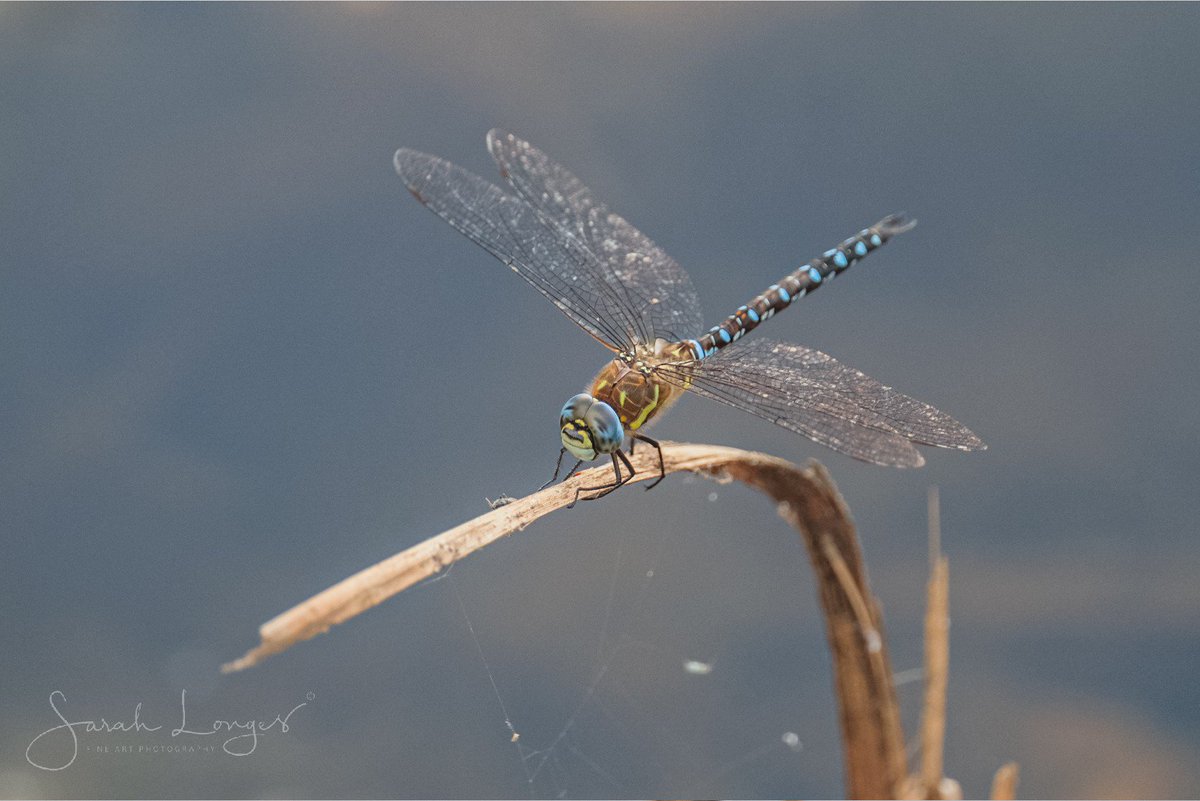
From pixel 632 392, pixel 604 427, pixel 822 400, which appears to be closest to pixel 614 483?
pixel 604 427

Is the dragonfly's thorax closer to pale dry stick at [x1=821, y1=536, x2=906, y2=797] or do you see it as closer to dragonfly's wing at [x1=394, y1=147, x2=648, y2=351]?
dragonfly's wing at [x1=394, y1=147, x2=648, y2=351]

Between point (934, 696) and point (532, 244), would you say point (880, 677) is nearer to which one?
point (934, 696)

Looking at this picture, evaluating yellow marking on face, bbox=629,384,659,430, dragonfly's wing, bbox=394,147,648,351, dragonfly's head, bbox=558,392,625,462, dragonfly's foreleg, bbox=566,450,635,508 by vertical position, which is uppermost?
dragonfly's wing, bbox=394,147,648,351

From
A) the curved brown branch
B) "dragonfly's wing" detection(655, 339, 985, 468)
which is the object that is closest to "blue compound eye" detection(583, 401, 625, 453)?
"dragonfly's wing" detection(655, 339, 985, 468)

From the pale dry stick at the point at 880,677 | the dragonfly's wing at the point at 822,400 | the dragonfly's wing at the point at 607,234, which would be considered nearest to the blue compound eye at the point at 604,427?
the dragonfly's wing at the point at 822,400

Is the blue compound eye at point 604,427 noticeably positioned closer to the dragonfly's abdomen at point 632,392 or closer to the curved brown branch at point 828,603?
A: the dragonfly's abdomen at point 632,392

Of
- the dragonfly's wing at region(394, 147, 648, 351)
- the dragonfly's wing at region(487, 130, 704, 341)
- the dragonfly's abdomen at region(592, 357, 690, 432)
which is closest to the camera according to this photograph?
the dragonfly's abdomen at region(592, 357, 690, 432)
